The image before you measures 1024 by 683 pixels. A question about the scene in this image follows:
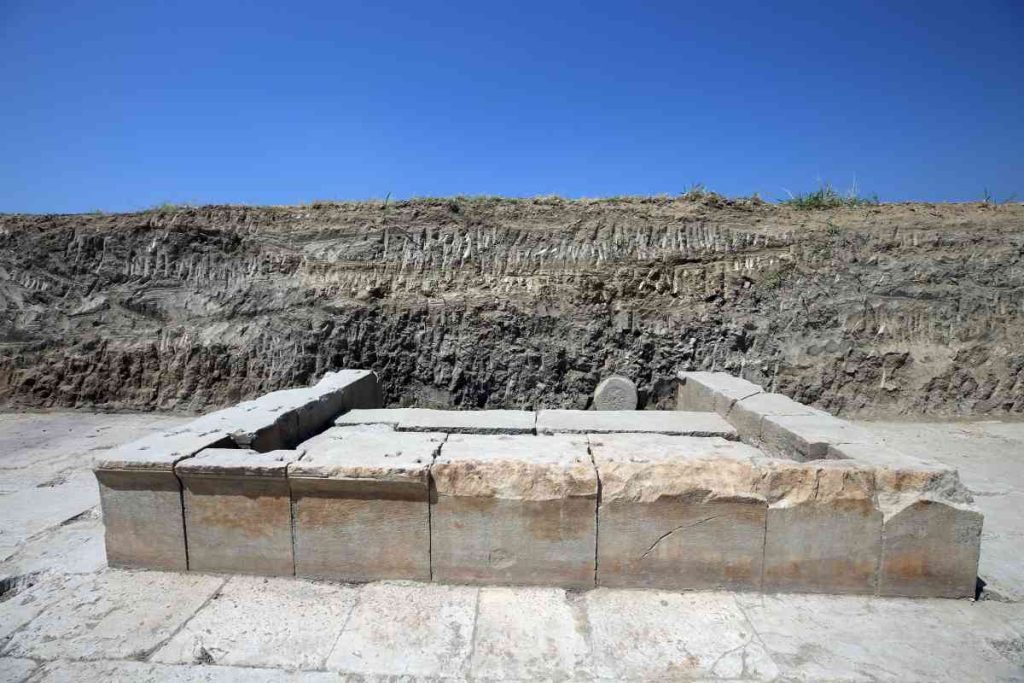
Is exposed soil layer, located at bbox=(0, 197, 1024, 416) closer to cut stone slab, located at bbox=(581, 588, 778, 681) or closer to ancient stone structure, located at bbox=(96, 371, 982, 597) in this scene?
ancient stone structure, located at bbox=(96, 371, 982, 597)

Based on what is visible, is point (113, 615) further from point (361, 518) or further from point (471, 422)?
point (471, 422)

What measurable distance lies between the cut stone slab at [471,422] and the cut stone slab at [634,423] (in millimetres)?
173

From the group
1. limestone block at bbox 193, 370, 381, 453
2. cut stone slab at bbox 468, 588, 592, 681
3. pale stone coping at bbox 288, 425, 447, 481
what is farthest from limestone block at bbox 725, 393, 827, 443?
limestone block at bbox 193, 370, 381, 453

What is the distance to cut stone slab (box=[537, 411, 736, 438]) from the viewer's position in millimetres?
5051

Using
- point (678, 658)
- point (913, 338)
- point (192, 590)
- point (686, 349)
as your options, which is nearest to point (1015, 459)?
point (913, 338)

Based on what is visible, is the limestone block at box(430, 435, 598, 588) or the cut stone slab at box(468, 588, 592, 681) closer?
the cut stone slab at box(468, 588, 592, 681)

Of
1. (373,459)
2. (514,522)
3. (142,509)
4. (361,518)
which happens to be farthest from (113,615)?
(514,522)

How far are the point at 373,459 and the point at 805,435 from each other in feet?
10.4

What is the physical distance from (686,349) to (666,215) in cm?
268

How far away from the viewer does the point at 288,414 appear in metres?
4.73

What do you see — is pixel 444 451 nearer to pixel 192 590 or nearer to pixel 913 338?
pixel 192 590

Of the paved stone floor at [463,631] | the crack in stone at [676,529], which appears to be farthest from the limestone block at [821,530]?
→ the crack in stone at [676,529]

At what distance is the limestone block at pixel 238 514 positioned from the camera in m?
3.31

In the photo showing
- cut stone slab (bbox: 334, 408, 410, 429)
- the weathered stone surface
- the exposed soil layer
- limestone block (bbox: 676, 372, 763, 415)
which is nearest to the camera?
cut stone slab (bbox: 334, 408, 410, 429)
